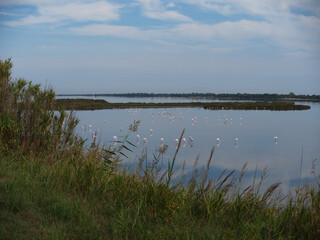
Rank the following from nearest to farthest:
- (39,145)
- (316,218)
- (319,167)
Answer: (316,218), (39,145), (319,167)

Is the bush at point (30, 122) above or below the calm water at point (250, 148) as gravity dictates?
above

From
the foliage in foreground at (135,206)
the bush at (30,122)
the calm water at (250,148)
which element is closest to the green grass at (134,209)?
the foliage in foreground at (135,206)

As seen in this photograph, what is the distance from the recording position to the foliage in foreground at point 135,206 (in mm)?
4020

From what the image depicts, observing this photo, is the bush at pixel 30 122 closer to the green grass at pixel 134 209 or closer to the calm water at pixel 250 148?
the calm water at pixel 250 148

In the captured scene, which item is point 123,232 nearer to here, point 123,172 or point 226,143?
point 123,172

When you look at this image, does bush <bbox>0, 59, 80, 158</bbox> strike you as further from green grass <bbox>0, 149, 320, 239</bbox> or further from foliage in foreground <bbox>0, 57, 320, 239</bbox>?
green grass <bbox>0, 149, 320, 239</bbox>

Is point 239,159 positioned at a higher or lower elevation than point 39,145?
lower

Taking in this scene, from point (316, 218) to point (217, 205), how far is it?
4.68 ft

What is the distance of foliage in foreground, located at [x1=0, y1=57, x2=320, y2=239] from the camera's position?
4.02 m

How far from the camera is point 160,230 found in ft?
12.8

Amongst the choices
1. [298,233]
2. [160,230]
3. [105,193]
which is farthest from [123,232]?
[298,233]

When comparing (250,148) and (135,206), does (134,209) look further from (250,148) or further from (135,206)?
(250,148)

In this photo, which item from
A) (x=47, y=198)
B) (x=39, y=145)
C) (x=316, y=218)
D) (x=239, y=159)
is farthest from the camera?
(x=239, y=159)

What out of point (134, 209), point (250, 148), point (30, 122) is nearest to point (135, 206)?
point (134, 209)
